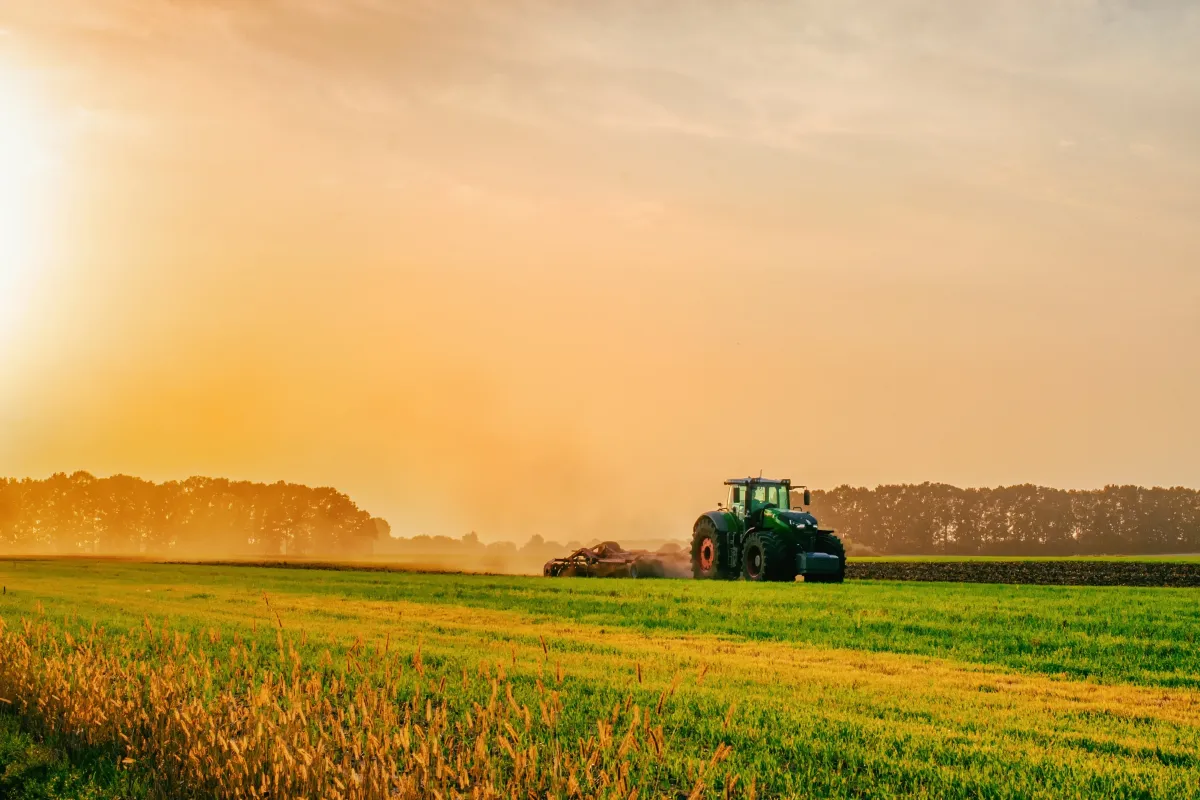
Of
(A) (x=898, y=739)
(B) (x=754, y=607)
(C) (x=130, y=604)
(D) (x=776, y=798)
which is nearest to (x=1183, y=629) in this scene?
(B) (x=754, y=607)

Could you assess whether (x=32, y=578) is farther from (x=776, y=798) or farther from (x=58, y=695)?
(x=776, y=798)

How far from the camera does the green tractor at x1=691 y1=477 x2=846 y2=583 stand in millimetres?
31328

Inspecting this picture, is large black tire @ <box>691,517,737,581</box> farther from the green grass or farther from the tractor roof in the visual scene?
the green grass

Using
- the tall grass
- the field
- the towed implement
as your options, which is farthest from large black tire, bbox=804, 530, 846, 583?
the tall grass

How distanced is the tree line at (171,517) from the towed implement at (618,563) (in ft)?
338

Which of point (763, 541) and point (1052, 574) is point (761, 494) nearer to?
point (763, 541)

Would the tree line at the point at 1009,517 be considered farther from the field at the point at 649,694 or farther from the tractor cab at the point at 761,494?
the field at the point at 649,694

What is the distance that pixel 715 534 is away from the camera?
→ 34406 millimetres

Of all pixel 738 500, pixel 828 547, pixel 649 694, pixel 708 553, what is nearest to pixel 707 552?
pixel 708 553

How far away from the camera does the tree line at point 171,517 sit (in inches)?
5443

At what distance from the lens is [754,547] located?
3275 cm

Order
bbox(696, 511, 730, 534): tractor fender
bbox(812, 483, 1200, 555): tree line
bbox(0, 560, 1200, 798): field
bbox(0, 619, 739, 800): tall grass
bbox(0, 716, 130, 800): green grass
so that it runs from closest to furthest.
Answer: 1. bbox(0, 619, 739, 800): tall grass
2. bbox(0, 560, 1200, 798): field
3. bbox(0, 716, 130, 800): green grass
4. bbox(696, 511, 730, 534): tractor fender
5. bbox(812, 483, 1200, 555): tree line

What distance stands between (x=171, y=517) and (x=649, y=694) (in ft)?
460

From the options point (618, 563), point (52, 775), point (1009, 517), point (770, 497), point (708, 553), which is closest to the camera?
point (52, 775)
